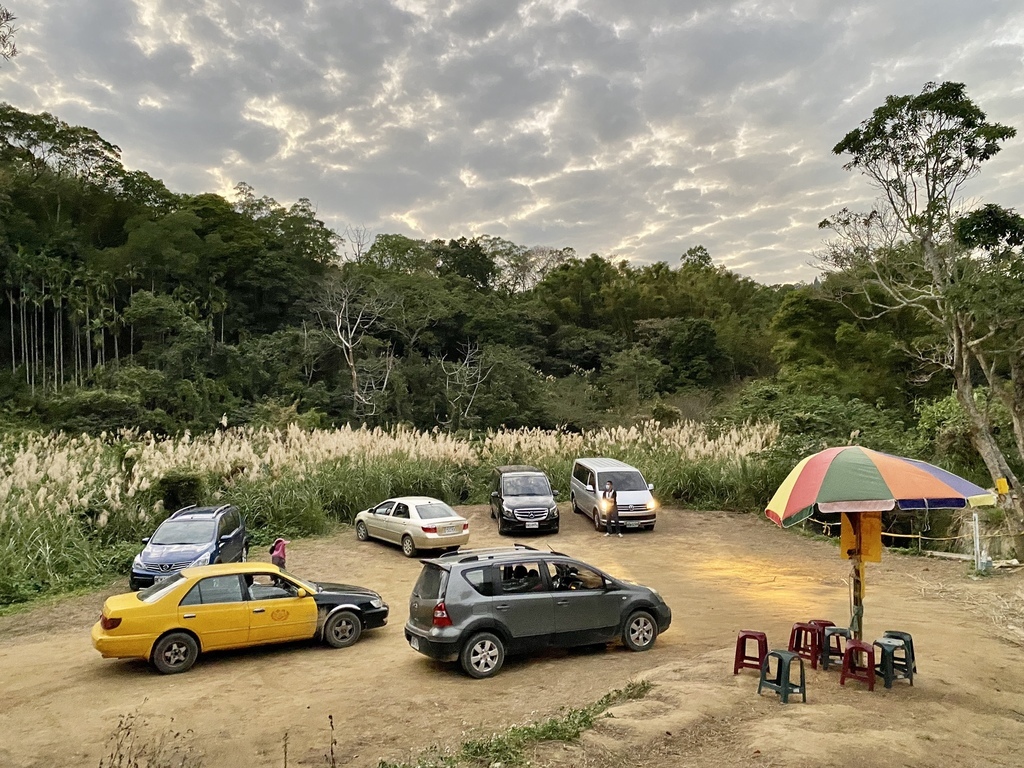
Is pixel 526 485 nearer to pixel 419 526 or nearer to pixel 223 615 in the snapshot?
pixel 419 526

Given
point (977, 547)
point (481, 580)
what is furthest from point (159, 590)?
point (977, 547)

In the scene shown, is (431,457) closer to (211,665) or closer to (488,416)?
(211,665)

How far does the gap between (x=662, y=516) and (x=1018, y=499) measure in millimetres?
8951

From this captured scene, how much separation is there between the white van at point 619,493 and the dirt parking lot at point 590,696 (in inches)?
223

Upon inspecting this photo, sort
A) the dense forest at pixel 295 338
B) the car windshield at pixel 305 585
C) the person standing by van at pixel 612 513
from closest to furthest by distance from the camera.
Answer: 1. the car windshield at pixel 305 585
2. the person standing by van at pixel 612 513
3. the dense forest at pixel 295 338

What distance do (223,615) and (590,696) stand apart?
198 inches

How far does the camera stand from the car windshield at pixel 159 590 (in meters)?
8.99

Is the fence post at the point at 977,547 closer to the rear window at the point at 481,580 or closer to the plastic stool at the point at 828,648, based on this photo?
the plastic stool at the point at 828,648

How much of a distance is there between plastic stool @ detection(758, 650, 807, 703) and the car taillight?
351 centimetres

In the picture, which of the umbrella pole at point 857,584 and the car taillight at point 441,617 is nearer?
the umbrella pole at point 857,584

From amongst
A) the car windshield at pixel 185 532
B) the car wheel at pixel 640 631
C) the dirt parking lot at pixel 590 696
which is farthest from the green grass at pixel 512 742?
the car windshield at pixel 185 532

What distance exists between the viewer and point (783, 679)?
265 inches

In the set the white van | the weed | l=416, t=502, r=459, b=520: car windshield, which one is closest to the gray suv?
the weed

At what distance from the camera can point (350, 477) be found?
19906 mm
